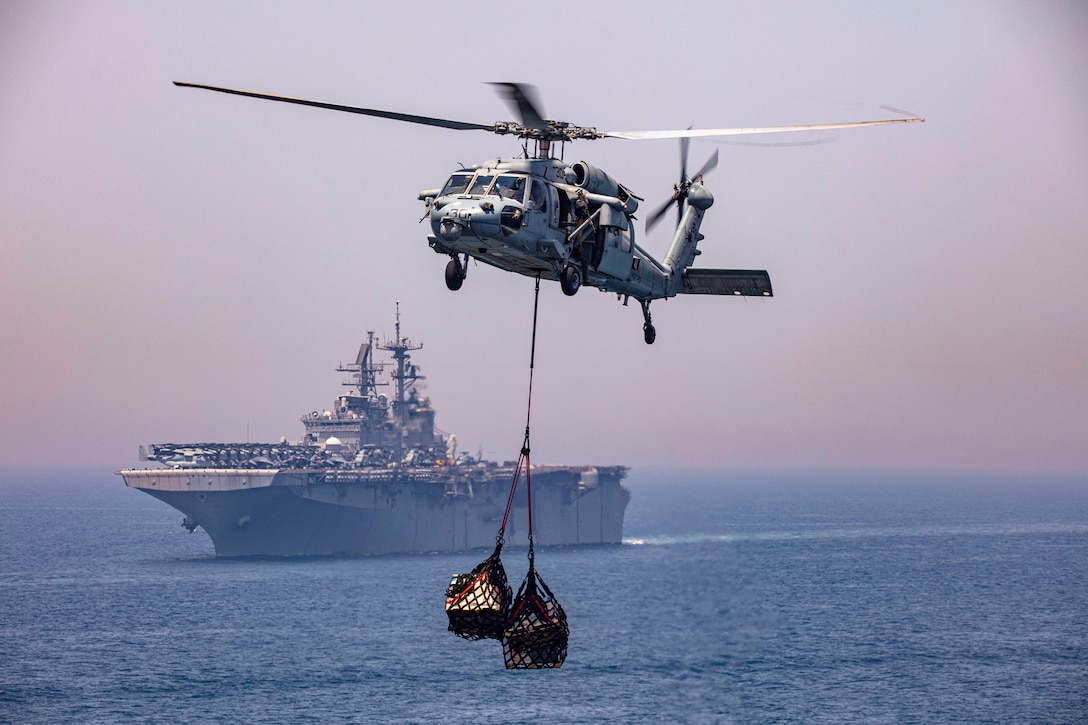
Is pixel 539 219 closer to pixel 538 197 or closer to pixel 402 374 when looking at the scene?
pixel 538 197

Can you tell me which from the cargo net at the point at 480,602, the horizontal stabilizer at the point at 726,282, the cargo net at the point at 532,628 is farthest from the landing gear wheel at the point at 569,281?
the horizontal stabilizer at the point at 726,282

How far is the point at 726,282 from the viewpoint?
21094mm

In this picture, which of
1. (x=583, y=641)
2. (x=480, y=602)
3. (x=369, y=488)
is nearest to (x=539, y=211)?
(x=480, y=602)

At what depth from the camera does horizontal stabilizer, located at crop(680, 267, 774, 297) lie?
67.3ft

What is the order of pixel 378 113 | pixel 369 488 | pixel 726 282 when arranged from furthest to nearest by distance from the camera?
pixel 369 488 → pixel 726 282 → pixel 378 113

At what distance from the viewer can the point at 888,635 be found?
63.8 metres

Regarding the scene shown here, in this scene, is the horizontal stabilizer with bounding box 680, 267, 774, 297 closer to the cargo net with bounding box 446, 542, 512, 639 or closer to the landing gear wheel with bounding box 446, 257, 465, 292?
the landing gear wheel with bounding box 446, 257, 465, 292

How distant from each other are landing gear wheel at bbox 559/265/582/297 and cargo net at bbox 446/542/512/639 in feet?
11.6

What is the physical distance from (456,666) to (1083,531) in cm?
10650

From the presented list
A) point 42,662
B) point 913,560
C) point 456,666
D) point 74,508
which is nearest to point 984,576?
point 913,560

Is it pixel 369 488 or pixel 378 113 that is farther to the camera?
pixel 369 488

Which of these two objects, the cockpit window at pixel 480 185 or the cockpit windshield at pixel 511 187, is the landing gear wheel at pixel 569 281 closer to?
the cockpit windshield at pixel 511 187

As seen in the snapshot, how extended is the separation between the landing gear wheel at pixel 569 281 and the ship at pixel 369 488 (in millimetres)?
66339

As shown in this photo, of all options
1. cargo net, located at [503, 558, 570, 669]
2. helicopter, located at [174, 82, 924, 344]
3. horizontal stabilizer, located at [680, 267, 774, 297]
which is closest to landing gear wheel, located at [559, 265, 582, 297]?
helicopter, located at [174, 82, 924, 344]
